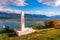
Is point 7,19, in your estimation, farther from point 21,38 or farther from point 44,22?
point 44,22

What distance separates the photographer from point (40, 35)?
1.48 meters

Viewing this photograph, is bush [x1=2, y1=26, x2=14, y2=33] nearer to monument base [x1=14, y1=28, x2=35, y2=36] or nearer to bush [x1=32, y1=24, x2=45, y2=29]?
monument base [x1=14, y1=28, x2=35, y2=36]

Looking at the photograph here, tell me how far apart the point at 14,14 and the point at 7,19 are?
0.33 ft

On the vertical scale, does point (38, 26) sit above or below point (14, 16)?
below

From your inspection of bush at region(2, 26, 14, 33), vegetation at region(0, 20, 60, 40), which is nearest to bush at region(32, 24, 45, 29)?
vegetation at region(0, 20, 60, 40)

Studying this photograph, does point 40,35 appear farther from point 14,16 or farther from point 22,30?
point 14,16

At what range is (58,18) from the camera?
5.07 ft

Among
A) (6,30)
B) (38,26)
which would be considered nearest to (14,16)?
(6,30)

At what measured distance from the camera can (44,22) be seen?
1545 mm

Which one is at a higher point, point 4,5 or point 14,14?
point 4,5

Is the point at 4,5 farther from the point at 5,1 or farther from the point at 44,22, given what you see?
the point at 44,22

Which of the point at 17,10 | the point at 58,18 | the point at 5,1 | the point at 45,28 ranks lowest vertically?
the point at 45,28

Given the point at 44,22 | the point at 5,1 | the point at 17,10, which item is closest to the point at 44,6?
the point at 44,22

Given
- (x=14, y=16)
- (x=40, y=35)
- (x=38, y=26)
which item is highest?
(x=14, y=16)
